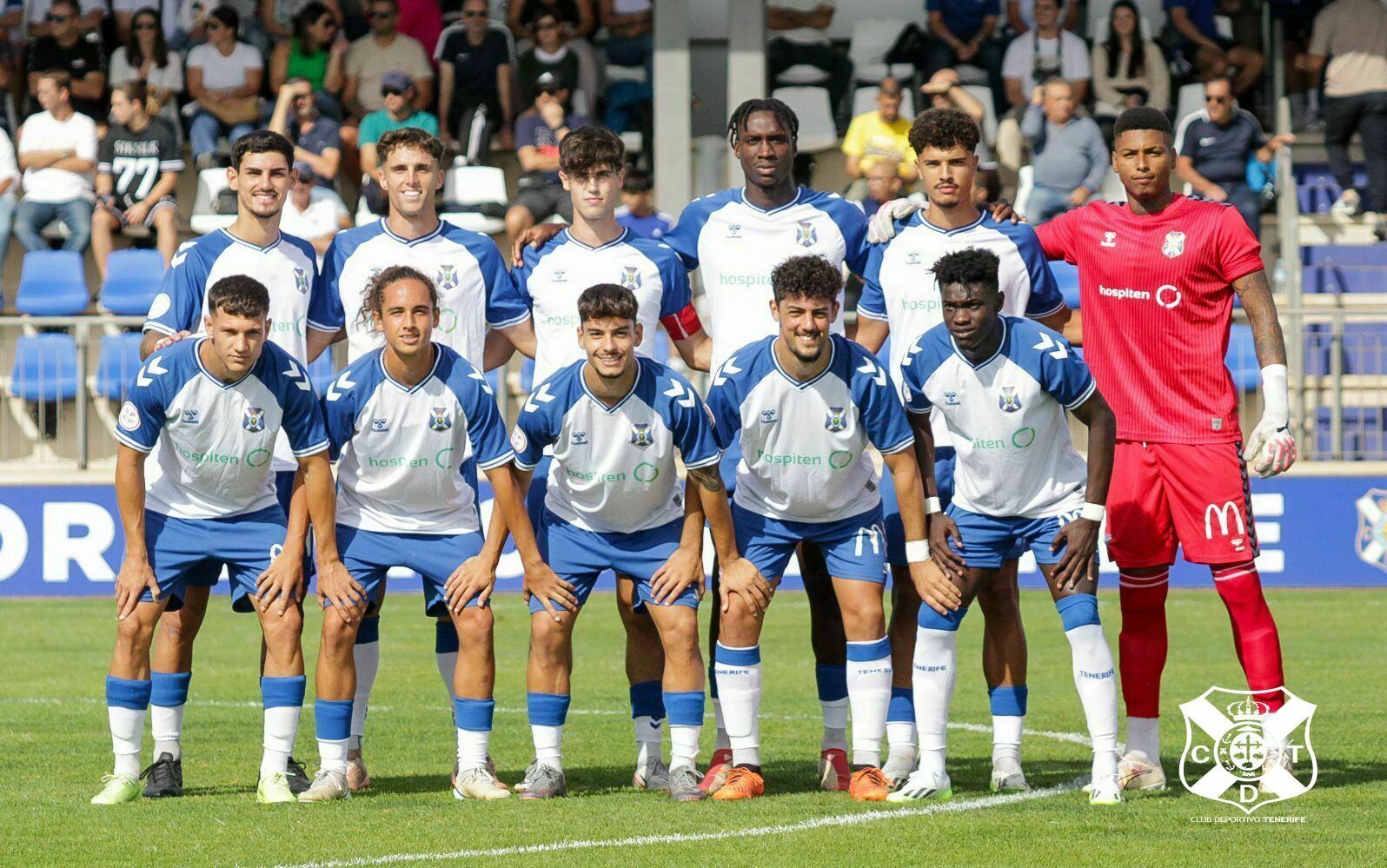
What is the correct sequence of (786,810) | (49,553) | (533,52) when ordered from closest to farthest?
(786,810), (49,553), (533,52)

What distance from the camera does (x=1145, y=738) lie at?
711 centimetres

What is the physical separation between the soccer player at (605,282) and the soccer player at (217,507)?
942 mm

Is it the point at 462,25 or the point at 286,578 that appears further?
the point at 462,25

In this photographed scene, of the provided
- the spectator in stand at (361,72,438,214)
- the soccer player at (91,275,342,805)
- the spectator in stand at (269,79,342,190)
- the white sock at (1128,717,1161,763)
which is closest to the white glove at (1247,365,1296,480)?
A: the white sock at (1128,717,1161,763)

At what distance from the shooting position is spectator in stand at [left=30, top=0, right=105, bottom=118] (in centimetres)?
1809

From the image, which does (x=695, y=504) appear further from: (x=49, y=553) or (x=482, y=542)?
(x=49, y=553)

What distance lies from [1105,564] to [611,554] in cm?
852

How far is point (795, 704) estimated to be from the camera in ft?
31.7

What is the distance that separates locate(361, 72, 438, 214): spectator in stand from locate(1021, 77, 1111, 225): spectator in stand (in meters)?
5.45

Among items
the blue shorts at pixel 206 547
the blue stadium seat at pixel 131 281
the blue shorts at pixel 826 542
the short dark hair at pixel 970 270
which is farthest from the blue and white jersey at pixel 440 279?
the blue stadium seat at pixel 131 281

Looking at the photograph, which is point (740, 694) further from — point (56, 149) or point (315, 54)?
point (315, 54)

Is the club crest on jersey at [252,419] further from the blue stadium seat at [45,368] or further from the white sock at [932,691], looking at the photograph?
the blue stadium seat at [45,368]

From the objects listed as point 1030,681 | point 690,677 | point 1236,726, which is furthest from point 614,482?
point 1030,681

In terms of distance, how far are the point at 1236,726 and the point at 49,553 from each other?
10.6 m
